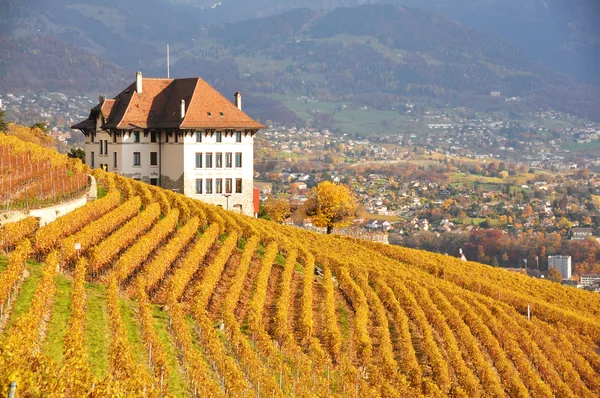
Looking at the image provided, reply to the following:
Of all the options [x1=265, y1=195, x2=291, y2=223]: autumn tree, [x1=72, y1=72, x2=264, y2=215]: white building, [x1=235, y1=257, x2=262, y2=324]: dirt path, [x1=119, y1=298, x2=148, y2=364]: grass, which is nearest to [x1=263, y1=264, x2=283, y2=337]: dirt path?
[x1=235, y1=257, x2=262, y2=324]: dirt path

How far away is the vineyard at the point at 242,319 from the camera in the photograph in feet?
75.7

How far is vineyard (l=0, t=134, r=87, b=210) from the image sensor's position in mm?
36656

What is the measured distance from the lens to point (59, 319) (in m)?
24.8

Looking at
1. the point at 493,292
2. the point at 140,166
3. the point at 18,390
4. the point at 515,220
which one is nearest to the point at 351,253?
the point at 493,292

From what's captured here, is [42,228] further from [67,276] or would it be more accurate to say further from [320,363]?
[320,363]

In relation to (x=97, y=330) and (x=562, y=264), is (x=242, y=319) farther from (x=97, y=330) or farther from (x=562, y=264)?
(x=562, y=264)

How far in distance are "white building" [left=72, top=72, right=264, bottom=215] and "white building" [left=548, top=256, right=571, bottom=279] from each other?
58.0m

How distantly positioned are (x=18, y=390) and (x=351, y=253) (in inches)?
1338

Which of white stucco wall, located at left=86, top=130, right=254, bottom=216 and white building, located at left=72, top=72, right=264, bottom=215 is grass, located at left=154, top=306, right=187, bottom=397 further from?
white building, located at left=72, top=72, right=264, bottom=215

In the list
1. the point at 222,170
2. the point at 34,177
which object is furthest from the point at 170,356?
the point at 222,170

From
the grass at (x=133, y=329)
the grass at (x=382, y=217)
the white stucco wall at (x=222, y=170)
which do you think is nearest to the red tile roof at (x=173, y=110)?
the white stucco wall at (x=222, y=170)

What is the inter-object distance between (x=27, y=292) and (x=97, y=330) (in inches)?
102

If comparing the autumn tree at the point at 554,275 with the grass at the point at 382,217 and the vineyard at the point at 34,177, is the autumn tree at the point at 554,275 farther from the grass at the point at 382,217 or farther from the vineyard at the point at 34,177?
the vineyard at the point at 34,177

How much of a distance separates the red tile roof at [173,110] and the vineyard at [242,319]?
1517 centimetres
